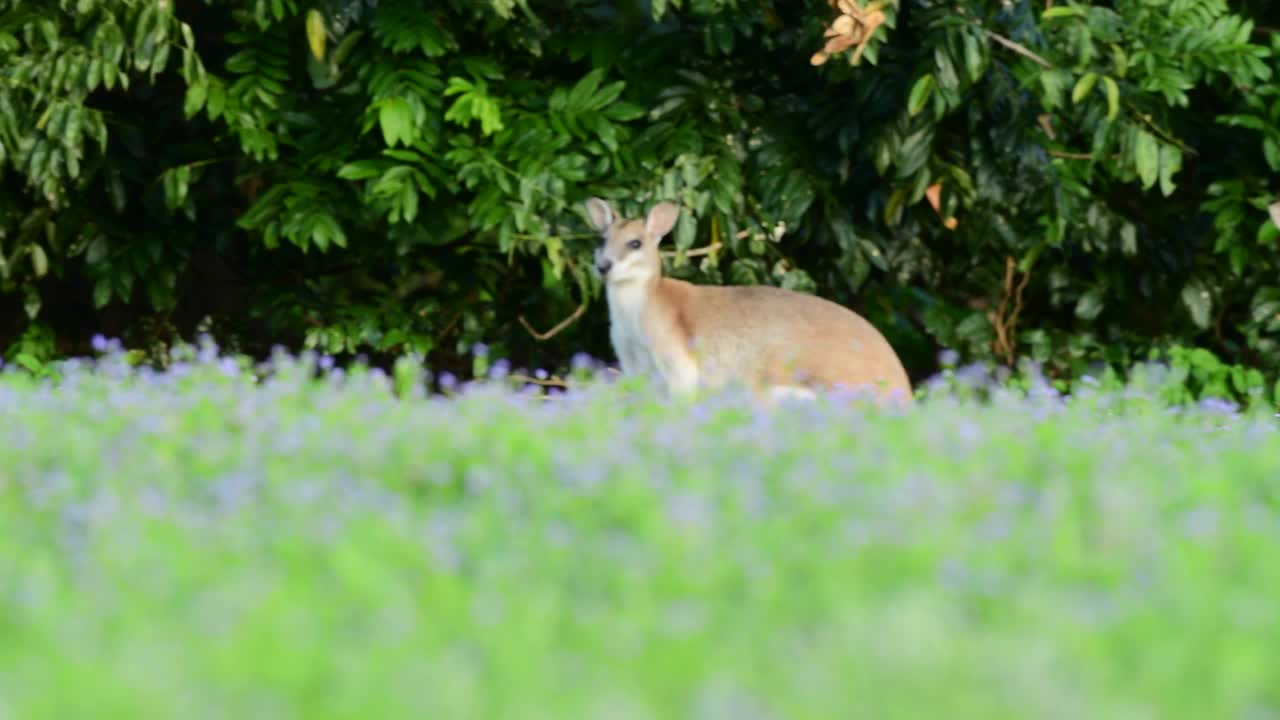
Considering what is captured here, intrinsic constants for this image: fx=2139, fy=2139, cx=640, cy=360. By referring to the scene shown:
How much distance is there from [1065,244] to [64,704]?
8363 mm

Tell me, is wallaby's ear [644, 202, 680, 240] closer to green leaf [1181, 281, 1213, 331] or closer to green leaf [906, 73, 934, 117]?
green leaf [906, 73, 934, 117]

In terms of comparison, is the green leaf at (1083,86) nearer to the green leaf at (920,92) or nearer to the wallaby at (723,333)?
the green leaf at (920,92)

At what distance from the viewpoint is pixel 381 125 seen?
934 centimetres

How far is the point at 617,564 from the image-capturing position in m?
4.31

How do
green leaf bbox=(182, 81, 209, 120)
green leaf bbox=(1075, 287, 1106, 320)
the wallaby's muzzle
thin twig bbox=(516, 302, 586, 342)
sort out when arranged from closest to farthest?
the wallaby's muzzle → green leaf bbox=(182, 81, 209, 120) → thin twig bbox=(516, 302, 586, 342) → green leaf bbox=(1075, 287, 1106, 320)

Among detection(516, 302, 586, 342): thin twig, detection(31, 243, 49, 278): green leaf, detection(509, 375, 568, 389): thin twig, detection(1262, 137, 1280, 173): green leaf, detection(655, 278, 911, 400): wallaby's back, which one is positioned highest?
detection(1262, 137, 1280, 173): green leaf

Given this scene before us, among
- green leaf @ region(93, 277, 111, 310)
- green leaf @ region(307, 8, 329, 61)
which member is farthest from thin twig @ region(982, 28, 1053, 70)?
green leaf @ region(93, 277, 111, 310)

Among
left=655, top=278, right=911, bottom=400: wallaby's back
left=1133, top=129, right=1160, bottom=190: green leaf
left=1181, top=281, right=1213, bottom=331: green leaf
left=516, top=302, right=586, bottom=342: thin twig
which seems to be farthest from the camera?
left=1181, top=281, right=1213, bottom=331: green leaf

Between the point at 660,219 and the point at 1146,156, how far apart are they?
225cm

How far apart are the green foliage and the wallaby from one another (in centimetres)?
63

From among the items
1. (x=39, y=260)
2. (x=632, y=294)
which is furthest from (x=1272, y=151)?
(x=39, y=260)

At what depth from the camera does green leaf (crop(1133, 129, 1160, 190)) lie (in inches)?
378

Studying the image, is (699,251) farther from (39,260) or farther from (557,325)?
(39,260)

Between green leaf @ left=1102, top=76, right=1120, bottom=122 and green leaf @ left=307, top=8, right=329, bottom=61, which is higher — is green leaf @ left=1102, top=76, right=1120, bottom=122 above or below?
below
